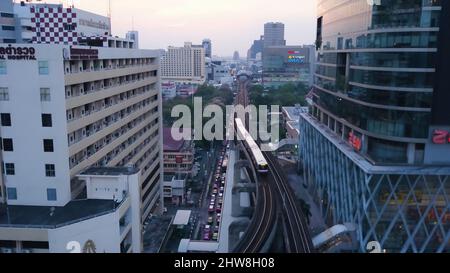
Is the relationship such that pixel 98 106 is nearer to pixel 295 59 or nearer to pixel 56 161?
pixel 56 161

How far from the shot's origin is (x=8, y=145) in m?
7.43

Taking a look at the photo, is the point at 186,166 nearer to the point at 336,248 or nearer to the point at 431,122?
the point at 336,248

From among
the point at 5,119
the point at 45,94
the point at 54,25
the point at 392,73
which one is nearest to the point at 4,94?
the point at 5,119

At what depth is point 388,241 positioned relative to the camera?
32.0 feet

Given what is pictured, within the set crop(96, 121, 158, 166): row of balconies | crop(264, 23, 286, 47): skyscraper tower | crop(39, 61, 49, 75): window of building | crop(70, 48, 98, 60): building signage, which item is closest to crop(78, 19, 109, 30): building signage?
crop(70, 48, 98, 60): building signage

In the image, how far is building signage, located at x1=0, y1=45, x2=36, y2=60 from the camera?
6992 millimetres

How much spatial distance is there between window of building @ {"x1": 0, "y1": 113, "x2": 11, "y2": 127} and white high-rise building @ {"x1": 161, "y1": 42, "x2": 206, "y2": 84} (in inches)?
2066

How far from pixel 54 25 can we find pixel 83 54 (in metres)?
2.58

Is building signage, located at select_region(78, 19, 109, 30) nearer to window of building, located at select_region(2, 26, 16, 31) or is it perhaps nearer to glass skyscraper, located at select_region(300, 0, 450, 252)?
window of building, located at select_region(2, 26, 16, 31)

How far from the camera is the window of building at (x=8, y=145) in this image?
24.3 ft

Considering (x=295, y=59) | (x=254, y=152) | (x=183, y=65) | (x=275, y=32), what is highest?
(x=275, y=32)

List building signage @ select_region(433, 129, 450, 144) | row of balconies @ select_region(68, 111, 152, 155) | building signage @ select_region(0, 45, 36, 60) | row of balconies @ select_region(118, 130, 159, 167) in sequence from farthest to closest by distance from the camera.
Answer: row of balconies @ select_region(118, 130, 159, 167)
building signage @ select_region(433, 129, 450, 144)
row of balconies @ select_region(68, 111, 152, 155)
building signage @ select_region(0, 45, 36, 60)

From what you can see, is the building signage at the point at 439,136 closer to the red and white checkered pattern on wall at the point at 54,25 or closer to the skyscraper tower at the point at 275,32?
the red and white checkered pattern on wall at the point at 54,25

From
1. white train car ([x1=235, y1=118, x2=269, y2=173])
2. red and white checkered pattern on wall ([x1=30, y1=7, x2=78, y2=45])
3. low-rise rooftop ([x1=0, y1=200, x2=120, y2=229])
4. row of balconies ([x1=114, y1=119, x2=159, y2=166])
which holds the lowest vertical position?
white train car ([x1=235, y1=118, x2=269, y2=173])
